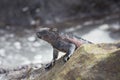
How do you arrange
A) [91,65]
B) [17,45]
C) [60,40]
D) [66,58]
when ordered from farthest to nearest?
[17,45] < [60,40] < [66,58] < [91,65]

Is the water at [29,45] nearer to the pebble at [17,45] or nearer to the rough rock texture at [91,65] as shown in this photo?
the pebble at [17,45]

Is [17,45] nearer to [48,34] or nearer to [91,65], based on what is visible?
[48,34]

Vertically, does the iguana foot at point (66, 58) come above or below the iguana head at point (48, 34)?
below

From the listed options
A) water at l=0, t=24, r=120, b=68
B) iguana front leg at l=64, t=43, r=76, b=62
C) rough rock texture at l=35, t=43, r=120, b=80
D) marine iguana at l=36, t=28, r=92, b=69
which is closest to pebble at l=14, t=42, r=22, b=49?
water at l=0, t=24, r=120, b=68

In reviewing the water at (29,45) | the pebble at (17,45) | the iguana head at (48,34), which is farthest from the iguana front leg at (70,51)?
the pebble at (17,45)

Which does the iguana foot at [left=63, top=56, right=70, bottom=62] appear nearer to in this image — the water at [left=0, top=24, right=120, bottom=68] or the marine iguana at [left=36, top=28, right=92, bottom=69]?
the marine iguana at [left=36, top=28, right=92, bottom=69]

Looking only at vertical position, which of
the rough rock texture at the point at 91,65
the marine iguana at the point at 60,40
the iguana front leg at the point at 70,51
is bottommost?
the rough rock texture at the point at 91,65

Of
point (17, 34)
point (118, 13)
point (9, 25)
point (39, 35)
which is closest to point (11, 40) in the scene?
point (17, 34)

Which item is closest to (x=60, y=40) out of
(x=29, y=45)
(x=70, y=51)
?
(x=70, y=51)
